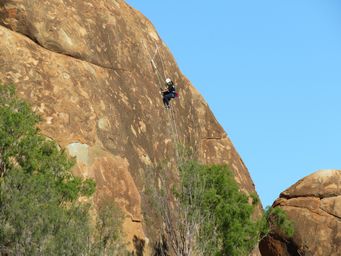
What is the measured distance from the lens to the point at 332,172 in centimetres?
5509

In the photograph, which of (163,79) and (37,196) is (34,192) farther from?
(163,79)

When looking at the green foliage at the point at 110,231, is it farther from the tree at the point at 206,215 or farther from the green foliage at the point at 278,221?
the green foliage at the point at 278,221

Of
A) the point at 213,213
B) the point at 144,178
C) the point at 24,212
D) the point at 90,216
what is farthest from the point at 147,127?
the point at 24,212

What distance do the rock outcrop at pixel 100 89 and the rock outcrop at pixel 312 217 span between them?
15.0ft

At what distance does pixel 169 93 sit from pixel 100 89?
7903mm

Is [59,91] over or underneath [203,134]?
over

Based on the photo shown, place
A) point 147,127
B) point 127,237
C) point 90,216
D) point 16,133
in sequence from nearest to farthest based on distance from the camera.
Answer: point 16,133
point 90,216
point 127,237
point 147,127

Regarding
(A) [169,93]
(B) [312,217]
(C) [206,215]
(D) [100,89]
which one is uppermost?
(D) [100,89]

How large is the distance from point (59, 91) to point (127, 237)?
368 inches

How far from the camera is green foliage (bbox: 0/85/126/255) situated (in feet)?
111

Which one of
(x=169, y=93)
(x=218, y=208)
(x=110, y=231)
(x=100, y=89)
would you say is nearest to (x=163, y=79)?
(x=169, y=93)

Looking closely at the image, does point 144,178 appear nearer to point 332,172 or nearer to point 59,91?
point 59,91

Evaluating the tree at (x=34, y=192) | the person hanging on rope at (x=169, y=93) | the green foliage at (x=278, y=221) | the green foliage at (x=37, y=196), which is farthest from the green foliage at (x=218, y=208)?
the tree at (x=34, y=192)

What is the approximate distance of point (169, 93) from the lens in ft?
180
